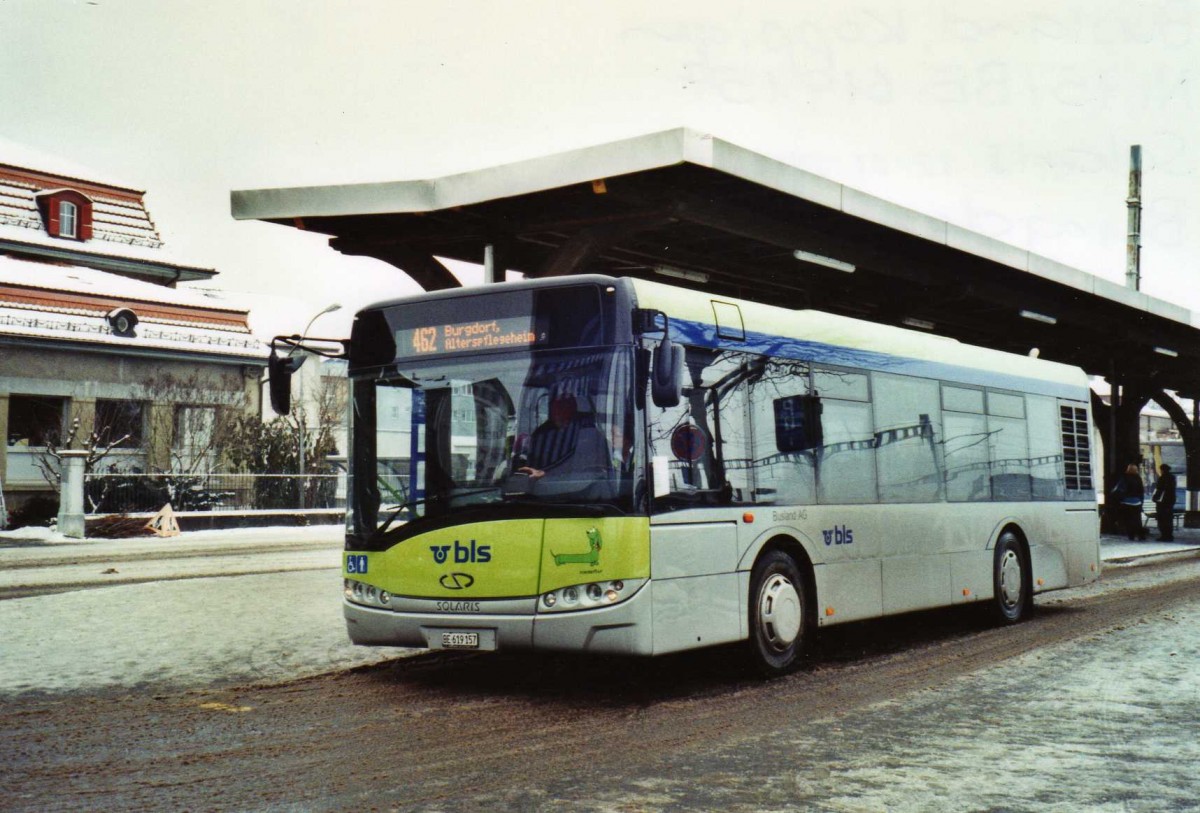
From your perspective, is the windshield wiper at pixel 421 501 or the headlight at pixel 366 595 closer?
the windshield wiper at pixel 421 501

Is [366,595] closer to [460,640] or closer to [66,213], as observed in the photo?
[460,640]

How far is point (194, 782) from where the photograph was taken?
6.11m

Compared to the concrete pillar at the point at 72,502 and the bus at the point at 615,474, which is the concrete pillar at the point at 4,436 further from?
the bus at the point at 615,474

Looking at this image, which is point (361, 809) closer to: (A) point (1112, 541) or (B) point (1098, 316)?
(B) point (1098, 316)

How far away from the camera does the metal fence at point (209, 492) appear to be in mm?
32250

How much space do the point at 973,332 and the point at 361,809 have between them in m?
24.5

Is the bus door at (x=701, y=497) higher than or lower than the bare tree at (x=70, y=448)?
lower

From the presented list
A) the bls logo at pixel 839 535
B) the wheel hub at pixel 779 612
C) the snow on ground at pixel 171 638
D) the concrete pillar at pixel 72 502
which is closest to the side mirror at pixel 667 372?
the wheel hub at pixel 779 612

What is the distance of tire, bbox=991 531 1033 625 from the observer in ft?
43.4

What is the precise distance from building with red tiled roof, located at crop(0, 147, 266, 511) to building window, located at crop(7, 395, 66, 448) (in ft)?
0.15

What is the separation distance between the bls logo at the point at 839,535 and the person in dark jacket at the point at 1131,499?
21.8 metres

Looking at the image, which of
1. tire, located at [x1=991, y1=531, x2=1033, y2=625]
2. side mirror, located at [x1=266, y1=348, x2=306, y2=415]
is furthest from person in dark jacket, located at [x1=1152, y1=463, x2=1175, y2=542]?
side mirror, located at [x1=266, y1=348, x2=306, y2=415]

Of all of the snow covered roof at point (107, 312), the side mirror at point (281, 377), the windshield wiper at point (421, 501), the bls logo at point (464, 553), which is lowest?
the bls logo at point (464, 553)

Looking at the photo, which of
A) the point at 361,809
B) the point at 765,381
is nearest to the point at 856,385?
the point at 765,381
